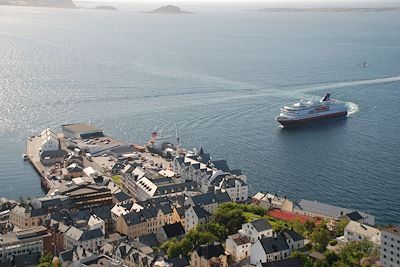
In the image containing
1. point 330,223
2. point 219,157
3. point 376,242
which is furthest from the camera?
point 219,157

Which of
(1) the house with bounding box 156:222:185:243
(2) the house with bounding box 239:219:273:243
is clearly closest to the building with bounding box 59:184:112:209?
(1) the house with bounding box 156:222:185:243

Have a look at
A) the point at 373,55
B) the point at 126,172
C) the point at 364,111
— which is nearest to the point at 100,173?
the point at 126,172

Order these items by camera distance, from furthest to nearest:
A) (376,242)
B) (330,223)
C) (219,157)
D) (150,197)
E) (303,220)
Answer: (219,157)
(150,197)
(303,220)
(330,223)
(376,242)

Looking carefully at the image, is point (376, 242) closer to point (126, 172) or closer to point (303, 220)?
point (303, 220)

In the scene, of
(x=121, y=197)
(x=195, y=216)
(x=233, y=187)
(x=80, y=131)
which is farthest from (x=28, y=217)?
(x=80, y=131)

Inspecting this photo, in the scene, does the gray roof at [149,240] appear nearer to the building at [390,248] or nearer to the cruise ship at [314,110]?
the building at [390,248]

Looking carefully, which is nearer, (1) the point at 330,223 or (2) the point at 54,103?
(1) the point at 330,223
